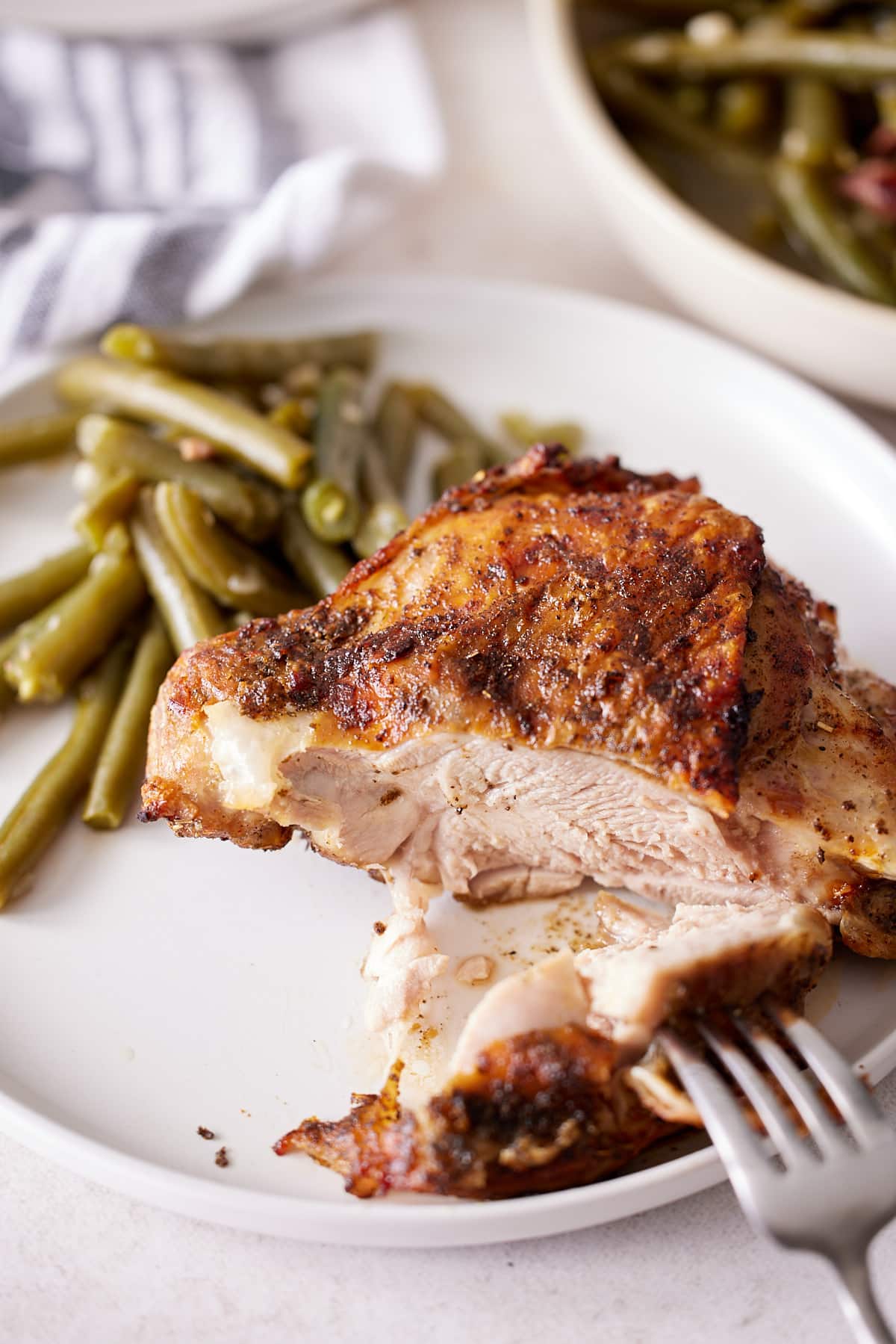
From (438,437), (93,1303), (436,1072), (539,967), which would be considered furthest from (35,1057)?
(438,437)

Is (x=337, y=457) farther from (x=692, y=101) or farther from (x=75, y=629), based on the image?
(x=692, y=101)

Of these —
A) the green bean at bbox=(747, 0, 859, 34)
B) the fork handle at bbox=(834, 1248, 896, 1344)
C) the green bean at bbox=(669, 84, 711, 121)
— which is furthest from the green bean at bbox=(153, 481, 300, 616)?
the green bean at bbox=(747, 0, 859, 34)

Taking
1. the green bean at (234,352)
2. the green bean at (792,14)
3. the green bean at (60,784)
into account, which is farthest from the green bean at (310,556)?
the green bean at (792,14)

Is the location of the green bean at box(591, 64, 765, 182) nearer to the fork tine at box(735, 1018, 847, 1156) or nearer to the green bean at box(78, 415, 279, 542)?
the green bean at box(78, 415, 279, 542)

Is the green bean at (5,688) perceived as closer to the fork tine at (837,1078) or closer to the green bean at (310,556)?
the green bean at (310,556)

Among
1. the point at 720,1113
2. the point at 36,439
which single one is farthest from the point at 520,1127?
the point at 36,439

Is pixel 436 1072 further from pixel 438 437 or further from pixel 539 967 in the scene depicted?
pixel 438 437
